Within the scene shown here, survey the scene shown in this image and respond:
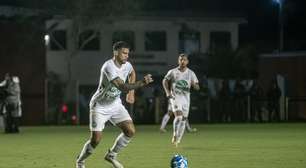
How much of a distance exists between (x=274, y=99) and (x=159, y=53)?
84.7 ft

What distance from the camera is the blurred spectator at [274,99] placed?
39531 mm

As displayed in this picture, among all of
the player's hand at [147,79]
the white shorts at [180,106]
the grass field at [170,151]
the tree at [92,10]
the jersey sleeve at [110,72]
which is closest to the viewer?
the player's hand at [147,79]

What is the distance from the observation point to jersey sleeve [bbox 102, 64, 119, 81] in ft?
48.9

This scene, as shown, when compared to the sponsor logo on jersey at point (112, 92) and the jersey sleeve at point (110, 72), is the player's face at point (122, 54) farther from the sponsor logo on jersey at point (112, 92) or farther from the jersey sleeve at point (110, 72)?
the sponsor logo on jersey at point (112, 92)

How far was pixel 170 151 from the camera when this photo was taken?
20.4 m

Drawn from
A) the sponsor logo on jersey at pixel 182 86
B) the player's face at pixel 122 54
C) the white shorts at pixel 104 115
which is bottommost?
the white shorts at pixel 104 115

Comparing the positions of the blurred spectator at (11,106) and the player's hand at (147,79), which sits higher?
the player's hand at (147,79)

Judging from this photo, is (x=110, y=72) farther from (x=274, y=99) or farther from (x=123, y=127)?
(x=274, y=99)

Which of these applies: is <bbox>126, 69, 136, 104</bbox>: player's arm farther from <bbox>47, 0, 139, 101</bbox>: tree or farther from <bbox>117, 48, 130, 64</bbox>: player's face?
<bbox>47, 0, 139, 101</bbox>: tree

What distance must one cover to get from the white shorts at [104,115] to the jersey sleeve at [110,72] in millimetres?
611

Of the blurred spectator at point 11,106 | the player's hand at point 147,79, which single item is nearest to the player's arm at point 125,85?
the player's hand at point 147,79

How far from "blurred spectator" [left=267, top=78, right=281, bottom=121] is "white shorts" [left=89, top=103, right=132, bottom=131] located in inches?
979

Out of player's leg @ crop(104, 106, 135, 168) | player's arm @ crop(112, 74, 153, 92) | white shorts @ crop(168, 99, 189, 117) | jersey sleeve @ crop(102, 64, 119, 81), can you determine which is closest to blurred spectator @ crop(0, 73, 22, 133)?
white shorts @ crop(168, 99, 189, 117)

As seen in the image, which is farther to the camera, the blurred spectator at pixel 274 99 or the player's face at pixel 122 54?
the blurred spectator at pixel 274 99
